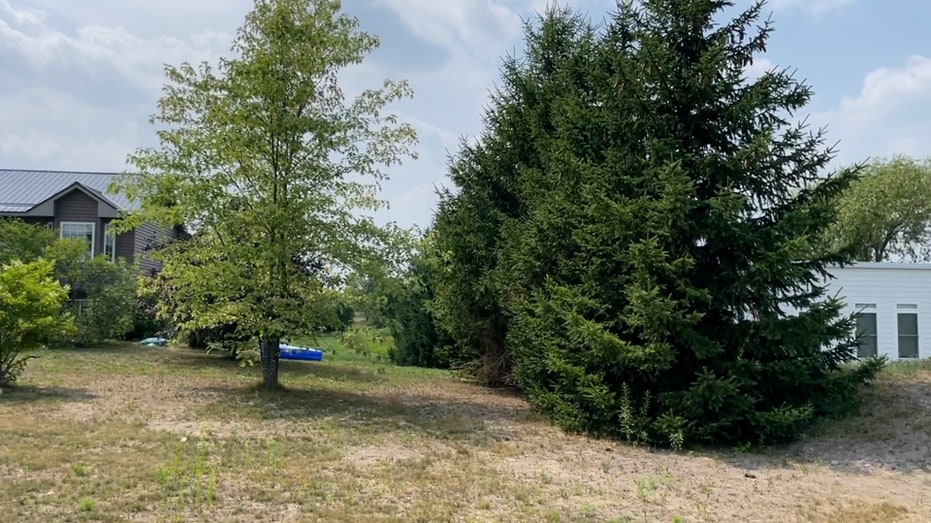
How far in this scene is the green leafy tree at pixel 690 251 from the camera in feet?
25.7

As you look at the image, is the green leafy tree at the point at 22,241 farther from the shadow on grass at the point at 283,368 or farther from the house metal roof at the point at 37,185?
the house metal roof at the point at 37,185

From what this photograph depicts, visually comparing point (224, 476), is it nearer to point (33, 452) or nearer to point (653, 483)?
point (33, 452)

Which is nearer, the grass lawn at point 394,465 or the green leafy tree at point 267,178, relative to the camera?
the grass lawn at point 394,465

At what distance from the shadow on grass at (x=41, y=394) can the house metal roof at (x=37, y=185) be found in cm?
1484

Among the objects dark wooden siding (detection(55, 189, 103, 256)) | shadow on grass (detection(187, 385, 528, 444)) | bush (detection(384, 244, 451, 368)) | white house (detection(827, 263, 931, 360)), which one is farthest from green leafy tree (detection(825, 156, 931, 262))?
dark wooden siding (detection(55, 189, 103, 256))

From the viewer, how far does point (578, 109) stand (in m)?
9.41

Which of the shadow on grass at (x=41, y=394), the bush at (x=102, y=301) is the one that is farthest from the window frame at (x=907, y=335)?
the bush at (x=102, y=301)

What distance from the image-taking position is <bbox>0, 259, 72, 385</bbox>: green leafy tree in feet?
32.2

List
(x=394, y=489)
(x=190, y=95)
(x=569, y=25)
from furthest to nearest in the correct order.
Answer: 1. (x=569, y=25)
2. (x=190, y=95)
3. (x=394, y=489)

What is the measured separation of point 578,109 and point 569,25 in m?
4.73

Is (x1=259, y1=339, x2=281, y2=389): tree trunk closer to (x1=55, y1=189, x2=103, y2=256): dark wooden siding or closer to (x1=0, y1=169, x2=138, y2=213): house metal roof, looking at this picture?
(x1=55, y1=189, x2=103, y2=256): dark wooden siding

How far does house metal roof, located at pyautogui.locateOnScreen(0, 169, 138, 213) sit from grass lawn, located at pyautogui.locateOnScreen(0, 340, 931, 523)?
16257 millimetres

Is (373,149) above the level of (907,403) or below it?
above

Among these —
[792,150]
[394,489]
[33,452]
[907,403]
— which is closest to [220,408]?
[33,452]
